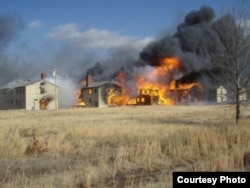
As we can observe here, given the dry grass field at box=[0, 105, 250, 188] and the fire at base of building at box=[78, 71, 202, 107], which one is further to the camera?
the fire at base of building at box=[78, 71, 202, 107]

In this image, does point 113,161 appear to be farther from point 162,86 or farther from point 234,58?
point 162,86

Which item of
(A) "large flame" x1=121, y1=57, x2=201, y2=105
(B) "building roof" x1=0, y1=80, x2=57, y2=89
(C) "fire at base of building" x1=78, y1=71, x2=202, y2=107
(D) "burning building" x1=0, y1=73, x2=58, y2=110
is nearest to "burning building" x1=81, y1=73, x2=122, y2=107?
(C) "fire at base of building" x1=78, y1=71, x2=202, y2=107

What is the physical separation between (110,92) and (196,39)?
86.2 ft

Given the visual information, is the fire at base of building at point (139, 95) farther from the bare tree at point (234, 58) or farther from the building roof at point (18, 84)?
the bare tree at point (234, 58)

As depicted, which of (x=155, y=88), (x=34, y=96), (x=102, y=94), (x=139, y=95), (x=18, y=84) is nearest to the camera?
(x=34, y=96)

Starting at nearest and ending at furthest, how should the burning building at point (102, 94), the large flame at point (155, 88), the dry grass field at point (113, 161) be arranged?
1. the dry grass field at point (113, 161)
2. the burning building at point (102, 94)
3. the large flame at point (155, 88)

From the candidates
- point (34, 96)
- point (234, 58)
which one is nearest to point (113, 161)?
point (234, 58)

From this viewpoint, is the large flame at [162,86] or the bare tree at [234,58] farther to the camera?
the large flame at [162,86]

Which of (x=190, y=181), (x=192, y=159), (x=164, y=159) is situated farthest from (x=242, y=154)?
(x=190, y=181)

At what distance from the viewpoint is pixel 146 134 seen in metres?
20.8

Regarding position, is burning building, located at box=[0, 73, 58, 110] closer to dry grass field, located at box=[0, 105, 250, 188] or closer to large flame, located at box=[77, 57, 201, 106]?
large flame, located at box=[77, 57, 201, 106]

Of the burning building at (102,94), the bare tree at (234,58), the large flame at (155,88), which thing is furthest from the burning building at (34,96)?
the bare tree at (234,58)

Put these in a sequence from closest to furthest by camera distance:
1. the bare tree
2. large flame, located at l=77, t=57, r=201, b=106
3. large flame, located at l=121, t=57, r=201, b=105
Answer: the bare tree < large flame, located at l=77, t=57, r=201, b=106 < large flame, located at l=121, t=57, r=201, b=105

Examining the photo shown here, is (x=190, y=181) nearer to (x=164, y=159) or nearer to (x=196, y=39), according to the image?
(x=164, y=159)
